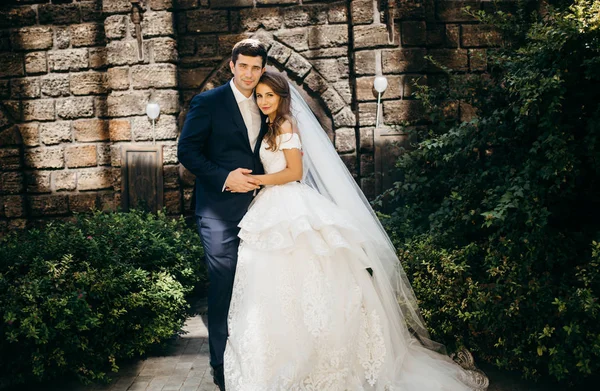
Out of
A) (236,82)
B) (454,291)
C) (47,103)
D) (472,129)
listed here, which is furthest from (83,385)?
(47,103)

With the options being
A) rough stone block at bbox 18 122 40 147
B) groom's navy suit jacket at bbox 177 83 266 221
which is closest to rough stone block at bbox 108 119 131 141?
rough stone block at bbox 18 122 40 147

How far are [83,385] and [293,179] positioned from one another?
2048mm

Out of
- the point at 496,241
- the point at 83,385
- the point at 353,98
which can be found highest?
the point at 353,98

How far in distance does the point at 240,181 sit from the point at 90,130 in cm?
378

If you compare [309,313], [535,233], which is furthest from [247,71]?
[535,233]

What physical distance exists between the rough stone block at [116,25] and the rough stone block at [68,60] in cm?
54

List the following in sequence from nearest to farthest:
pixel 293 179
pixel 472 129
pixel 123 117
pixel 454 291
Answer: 1. pixel 293 179
2. pixel 454 291
3. pixel 472 129
4. pixel 123 117

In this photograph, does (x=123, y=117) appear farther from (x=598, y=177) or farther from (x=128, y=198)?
(x=598, y=177)

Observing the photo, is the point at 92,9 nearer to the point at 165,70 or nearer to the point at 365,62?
the point at 165,70

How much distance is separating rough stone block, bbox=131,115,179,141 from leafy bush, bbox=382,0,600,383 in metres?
3.25

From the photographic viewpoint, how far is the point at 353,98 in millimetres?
5664

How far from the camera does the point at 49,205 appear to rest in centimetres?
604

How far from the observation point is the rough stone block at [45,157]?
6.01 meters

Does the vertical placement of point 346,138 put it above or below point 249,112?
below
